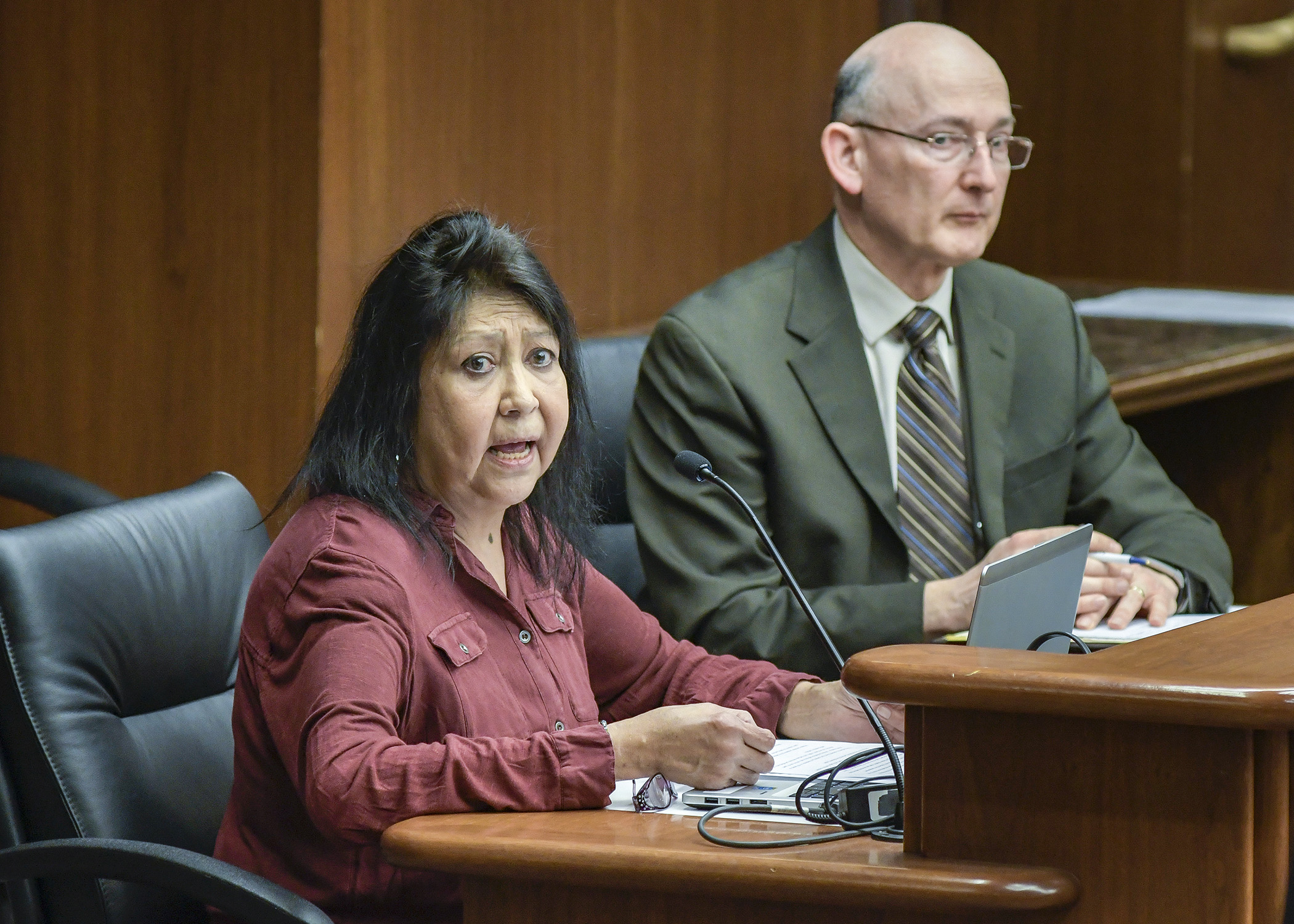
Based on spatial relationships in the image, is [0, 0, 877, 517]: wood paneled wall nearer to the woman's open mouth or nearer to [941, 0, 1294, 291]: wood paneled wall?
the woman's open mouth

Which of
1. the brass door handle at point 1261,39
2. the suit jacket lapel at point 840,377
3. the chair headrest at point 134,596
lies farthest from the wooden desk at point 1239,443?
the chair headrest at point 134,596

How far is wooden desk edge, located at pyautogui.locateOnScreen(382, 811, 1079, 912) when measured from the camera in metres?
1.15

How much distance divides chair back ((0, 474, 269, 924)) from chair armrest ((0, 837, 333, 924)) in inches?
3.0

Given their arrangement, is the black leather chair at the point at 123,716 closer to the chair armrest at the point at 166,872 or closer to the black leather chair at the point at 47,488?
the chair armrest at the point at 166,872

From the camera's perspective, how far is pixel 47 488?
2582 mm

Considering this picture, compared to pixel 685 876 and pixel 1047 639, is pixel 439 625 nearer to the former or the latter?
pixel 685 876

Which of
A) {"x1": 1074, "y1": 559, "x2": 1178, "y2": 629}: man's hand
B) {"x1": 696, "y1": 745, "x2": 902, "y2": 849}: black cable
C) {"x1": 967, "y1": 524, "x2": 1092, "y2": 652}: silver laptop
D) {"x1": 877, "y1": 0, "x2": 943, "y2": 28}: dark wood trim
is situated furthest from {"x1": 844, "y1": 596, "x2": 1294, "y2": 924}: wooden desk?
{"x1": 877, "y1": 0, "x2": 943, "y2": 28}: dark wood trim

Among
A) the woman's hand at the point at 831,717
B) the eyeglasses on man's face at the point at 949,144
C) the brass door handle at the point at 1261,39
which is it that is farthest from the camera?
the brass door handle at the point at 1261,39

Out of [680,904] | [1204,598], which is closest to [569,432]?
[680,904]

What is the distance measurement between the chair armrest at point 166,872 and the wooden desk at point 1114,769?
1.76 feet

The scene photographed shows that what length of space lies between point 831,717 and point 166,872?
0.69m

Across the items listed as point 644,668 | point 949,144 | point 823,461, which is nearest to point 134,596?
point 644,668

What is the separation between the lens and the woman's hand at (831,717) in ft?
5.92

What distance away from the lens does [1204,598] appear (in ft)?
8.09
